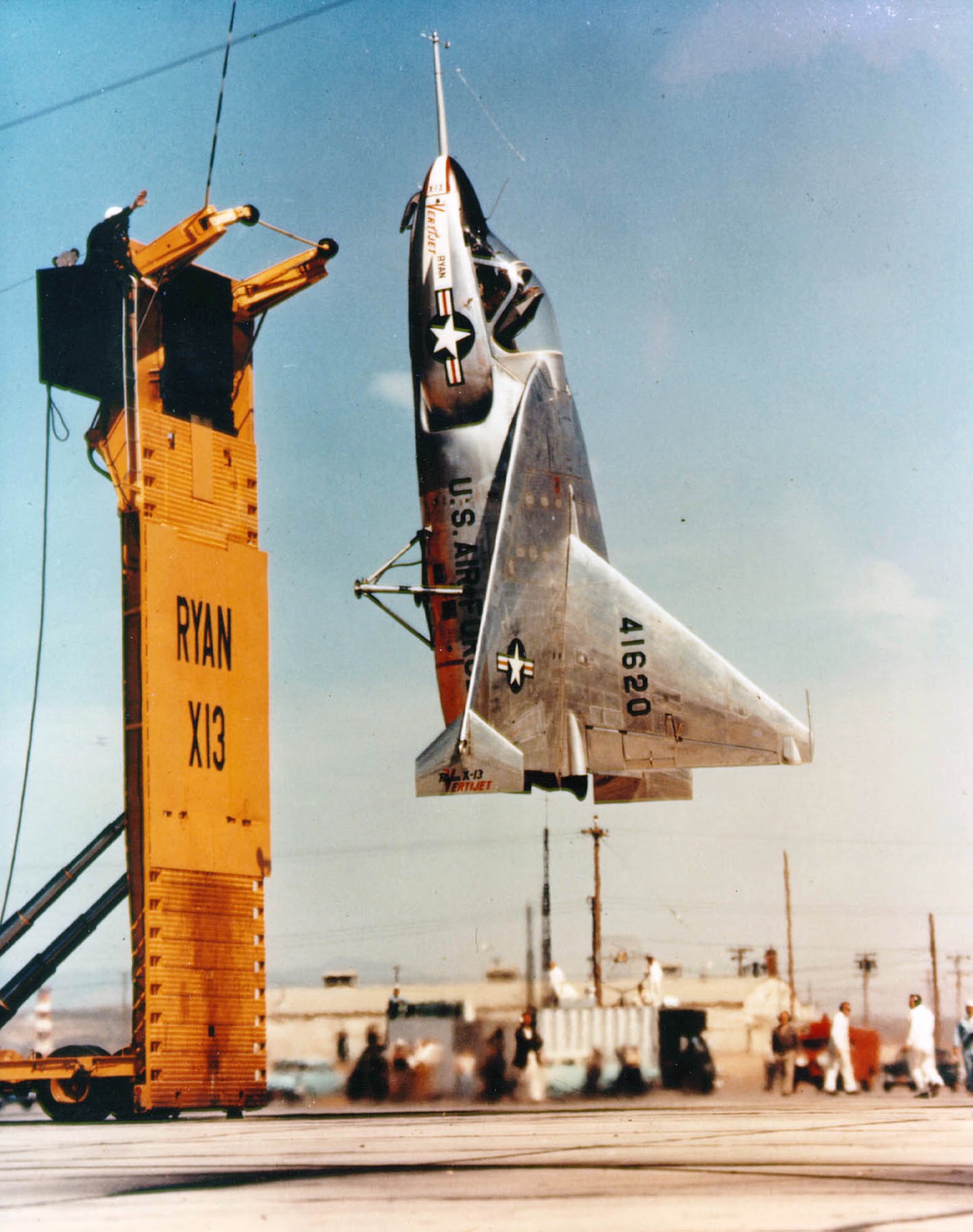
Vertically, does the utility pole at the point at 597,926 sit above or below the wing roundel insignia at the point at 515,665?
below

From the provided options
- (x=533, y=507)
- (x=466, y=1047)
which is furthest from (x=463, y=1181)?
(x=533, y=507)

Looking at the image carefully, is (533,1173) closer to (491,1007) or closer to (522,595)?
(491,1007)

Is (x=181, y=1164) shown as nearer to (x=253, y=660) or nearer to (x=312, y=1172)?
(x=312, y=1172)

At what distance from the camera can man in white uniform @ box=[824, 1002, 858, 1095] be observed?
16.8 metres

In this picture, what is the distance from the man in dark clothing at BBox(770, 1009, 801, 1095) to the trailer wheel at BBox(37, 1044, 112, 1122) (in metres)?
9.33

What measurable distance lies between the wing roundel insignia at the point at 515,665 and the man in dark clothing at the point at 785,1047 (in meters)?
4.92

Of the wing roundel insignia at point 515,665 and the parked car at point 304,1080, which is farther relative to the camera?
the wing roundel insignia at point 515,665

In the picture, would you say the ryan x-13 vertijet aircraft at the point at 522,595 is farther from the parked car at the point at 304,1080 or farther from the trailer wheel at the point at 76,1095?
the trailer wheel at the point at 76,1095

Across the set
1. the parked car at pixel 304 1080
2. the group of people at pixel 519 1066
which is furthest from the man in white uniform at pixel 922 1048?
the parked car at pixel 304 1080

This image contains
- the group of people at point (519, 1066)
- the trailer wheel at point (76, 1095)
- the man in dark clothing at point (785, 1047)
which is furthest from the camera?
the trailer wheel at point (76, 1095)

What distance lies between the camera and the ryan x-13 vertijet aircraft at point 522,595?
1895 cm

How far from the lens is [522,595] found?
762 inches

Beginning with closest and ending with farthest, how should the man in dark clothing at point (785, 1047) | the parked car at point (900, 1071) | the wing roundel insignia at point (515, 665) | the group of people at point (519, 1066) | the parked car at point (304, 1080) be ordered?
1. the man in dark clothing at point (785, 1047)
2. the group of people at point (519, 1066)
3. the parked car at point (900, 1071)
4. the parked car at point (304, 1080)
5. the wing roundel insignia at point (515, 665)

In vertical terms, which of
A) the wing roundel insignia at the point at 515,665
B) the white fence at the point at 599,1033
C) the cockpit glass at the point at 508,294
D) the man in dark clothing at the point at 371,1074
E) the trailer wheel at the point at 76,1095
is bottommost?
the trailer wheel at the point at 76,1095
